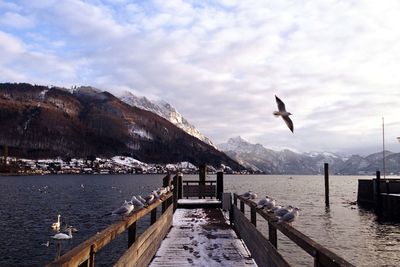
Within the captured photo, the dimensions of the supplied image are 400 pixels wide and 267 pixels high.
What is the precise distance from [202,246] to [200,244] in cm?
30

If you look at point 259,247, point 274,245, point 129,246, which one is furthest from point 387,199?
point 129,246

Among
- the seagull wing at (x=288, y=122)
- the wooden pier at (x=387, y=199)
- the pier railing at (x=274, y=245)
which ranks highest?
the seagull wing at (x=288, y=122)

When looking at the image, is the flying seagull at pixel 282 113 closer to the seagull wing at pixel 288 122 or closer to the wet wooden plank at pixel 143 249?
the seagull wing at pixel 288 122

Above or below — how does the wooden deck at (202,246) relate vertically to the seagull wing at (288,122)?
below

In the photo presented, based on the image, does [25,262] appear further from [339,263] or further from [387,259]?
[339,263]

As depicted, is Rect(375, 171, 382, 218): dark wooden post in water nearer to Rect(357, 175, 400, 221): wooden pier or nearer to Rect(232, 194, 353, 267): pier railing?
Rect(357, 175, 400, 221): wooden pier

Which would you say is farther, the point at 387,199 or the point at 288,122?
the point at 387,199

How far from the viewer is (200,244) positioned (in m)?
11.6

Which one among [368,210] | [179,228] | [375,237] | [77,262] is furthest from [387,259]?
[368,210]

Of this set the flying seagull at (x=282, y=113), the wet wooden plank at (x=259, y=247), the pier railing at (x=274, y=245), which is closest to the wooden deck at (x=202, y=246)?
the wet wooden plank at (x=259, y=247)

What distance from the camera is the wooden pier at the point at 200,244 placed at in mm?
5148

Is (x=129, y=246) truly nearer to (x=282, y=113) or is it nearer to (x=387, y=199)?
(x=282, y=113)

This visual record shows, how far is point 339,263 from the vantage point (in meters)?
4.38

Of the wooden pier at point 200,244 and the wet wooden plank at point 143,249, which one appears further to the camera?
the wet wooden plank at point 143,249
